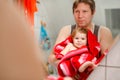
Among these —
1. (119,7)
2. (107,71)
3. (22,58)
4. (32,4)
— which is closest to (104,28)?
(119,7)

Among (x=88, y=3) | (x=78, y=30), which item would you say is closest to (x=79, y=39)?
(x=78, y=30)

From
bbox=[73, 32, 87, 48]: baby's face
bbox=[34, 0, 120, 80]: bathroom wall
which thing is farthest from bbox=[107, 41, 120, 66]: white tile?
bbox=[73, 32, 87, 48]: baby's face

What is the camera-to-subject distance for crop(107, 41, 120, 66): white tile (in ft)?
3.48

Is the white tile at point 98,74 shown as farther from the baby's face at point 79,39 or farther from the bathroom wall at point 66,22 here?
the baby's face at point 79,39

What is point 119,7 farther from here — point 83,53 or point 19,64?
point 19,64

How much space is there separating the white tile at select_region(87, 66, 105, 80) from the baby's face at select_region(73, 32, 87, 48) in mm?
158

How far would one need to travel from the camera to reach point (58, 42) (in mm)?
1102

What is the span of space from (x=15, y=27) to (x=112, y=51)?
961 mm

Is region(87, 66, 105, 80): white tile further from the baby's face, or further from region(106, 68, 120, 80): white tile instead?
the baby's face

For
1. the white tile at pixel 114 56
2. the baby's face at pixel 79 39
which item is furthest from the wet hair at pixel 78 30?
the white tile at pixel 114 56

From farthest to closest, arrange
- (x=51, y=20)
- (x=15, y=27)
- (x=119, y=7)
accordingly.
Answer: (x=51, y=20) → (x=119, y=7) → (x=15, y=27)

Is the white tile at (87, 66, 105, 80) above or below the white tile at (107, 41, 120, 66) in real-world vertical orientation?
below

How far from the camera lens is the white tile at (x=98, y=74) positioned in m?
1.09

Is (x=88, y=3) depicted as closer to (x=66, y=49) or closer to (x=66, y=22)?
(x=66, y=22)
